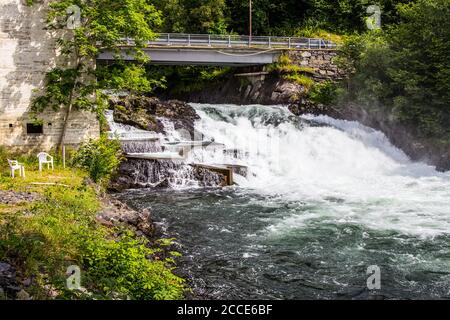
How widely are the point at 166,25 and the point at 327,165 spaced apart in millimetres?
22956

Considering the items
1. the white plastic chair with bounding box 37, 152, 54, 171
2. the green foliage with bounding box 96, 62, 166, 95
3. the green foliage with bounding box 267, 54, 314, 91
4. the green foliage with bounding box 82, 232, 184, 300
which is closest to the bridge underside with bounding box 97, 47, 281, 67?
the green foliage with bounding box 267, 54, 314, 91

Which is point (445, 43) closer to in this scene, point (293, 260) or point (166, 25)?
point (293, 260)

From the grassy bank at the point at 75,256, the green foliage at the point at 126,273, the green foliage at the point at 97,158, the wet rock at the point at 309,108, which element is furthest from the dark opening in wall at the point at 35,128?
the wet rock at the point at 309,108

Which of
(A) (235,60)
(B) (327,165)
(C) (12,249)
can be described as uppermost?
(A) (235,60)

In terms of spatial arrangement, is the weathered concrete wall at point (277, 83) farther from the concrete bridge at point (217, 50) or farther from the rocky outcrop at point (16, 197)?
the rocky outcrop at point (16, 197)

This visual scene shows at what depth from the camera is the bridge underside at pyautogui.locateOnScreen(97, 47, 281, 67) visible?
3291cm

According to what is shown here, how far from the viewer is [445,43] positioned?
81.2 feet

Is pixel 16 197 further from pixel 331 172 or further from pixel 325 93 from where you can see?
pixel 325 93

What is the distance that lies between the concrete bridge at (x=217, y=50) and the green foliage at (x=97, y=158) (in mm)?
13552

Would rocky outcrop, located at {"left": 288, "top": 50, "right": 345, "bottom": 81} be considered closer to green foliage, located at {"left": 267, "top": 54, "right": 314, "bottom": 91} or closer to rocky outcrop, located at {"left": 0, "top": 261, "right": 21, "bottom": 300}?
green foliage, located at {"left": 267, "top": 54, "right": 314, "bottom": 91}

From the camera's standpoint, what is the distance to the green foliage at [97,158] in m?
18.5

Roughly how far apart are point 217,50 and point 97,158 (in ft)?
56.0

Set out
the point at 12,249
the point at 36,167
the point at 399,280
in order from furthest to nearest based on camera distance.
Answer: the point at 36,167 < the point at 399,280 < the point at 12,249
